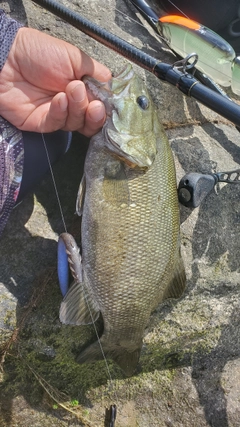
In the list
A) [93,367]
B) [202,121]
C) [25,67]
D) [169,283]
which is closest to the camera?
[25,67]

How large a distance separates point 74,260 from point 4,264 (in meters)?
0.51

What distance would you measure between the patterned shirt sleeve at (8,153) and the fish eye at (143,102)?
0.74 m

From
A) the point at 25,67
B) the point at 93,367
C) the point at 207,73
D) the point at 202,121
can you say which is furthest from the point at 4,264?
the point at 207,73

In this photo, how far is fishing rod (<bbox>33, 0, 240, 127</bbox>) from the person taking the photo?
247 cm

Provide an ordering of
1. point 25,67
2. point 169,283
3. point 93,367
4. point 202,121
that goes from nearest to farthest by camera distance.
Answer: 1. point 25,67
2. point 169,283
3. point 93,367
4. point 202,121

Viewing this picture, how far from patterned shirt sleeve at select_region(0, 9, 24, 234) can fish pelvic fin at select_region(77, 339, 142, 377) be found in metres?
0.93

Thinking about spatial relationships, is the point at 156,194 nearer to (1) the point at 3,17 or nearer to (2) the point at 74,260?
(2) the point at 74,260

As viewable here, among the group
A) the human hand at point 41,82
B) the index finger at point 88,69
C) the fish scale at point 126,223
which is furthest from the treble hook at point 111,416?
the index finger at point 88,69

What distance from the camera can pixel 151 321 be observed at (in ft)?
9.67

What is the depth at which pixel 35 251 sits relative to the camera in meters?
2.76

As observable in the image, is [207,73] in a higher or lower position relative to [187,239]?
higher

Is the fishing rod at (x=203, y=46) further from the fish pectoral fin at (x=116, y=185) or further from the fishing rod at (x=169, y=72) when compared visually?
the fish pectoral fin at (x=116, y=185)

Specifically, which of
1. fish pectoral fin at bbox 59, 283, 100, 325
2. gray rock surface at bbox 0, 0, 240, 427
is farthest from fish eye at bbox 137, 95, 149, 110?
fish pectoral fin at bbox 59, 283, 100, 325

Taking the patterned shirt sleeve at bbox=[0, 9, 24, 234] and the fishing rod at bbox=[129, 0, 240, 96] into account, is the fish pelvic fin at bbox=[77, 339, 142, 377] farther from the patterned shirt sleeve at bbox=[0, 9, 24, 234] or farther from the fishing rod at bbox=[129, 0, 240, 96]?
the fishing rod at bbox=[129, 0, 240, 96]
